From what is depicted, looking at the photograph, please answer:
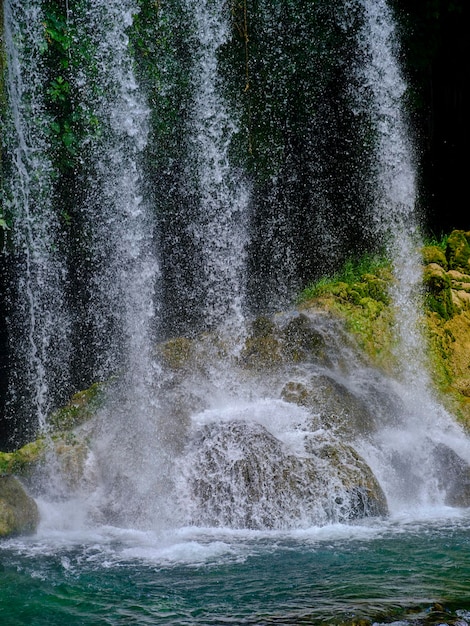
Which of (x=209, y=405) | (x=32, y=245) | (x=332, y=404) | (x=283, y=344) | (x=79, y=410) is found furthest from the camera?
(x=32, y=245)

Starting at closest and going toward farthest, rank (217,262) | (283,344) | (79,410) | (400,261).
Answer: (79,410), (283,344), (400,261), (217,262)

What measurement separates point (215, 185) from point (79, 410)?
4145mm

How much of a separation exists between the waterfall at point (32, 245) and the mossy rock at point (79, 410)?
0.31 meters

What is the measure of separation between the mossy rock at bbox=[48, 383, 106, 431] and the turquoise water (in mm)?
2224

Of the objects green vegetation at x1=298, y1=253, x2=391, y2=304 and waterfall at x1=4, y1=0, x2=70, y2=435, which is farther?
green vegetation at x1=298, y1=253, x2=391, y2=304

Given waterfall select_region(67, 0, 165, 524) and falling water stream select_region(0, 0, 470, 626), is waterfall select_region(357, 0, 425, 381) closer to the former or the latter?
falling water stream select_region(0, 0, 470, 626)

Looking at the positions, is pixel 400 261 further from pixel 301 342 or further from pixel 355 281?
pixel 301 342

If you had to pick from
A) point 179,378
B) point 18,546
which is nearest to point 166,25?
point 179,378

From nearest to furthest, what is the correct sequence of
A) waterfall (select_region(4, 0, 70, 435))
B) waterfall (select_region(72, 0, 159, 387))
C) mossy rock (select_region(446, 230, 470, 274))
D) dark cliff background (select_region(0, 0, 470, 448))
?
waterfall (select_region(4, 0, 70, 435))
waterfall (select_region(72, 0, 159, 387))
mossy rock (select_region(446, 230, 470, 274))
dark cliff background (select_region(0, 0, 470, 448))

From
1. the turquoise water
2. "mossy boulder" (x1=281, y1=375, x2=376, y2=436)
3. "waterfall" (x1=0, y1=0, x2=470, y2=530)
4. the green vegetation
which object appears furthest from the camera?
the green vegetation

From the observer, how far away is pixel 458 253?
1020 centimetres

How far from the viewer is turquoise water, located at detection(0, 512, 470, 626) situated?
3.67m

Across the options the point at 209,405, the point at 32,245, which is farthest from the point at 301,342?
the point at 32,245

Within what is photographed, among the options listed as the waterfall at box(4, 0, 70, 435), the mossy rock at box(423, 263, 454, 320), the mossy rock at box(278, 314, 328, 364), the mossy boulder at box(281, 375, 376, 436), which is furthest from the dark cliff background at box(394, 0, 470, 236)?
the waterfall at box(4, 0, 70, 435)
